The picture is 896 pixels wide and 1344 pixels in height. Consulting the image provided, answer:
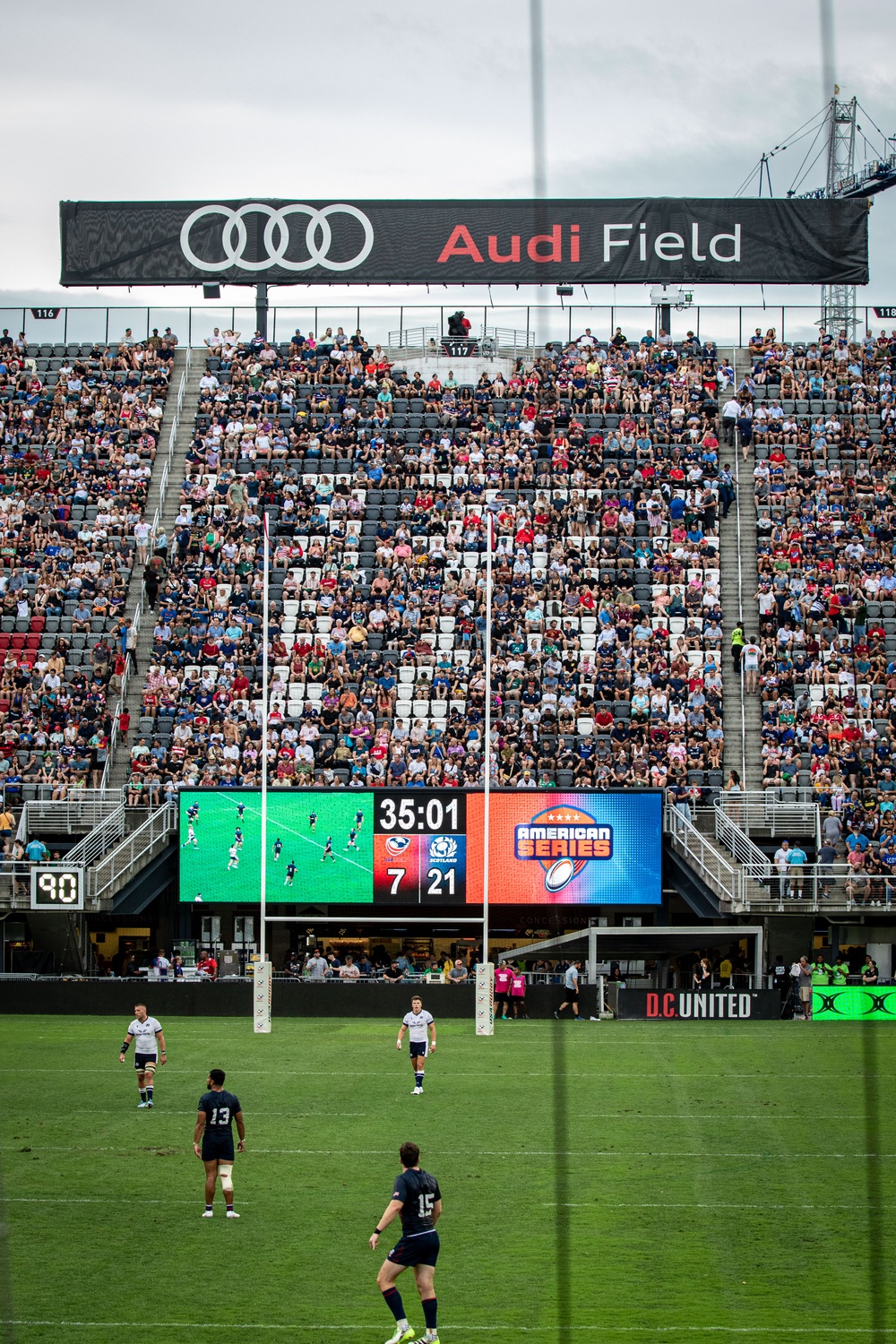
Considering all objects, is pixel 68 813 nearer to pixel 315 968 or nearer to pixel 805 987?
pixel 315 968

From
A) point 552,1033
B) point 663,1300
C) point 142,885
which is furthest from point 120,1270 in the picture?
point 142,885

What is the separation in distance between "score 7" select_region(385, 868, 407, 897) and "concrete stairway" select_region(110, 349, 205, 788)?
25.2ft

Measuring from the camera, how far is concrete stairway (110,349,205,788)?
43688mm

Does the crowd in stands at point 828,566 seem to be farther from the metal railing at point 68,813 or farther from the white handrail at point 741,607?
the metal railing at point 68,813

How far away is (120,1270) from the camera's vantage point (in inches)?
613

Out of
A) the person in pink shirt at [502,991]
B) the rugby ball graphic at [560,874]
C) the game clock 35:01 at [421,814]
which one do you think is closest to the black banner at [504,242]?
the game clock 35:01 at [421,814]

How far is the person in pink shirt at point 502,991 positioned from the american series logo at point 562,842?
373 centimetres

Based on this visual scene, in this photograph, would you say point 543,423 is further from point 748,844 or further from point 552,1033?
point 552,1033

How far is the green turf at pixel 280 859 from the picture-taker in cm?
3981

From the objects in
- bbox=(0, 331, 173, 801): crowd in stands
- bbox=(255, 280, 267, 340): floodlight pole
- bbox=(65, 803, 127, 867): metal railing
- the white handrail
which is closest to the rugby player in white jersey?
bbox=(65, 803, 127, 867): metal railing

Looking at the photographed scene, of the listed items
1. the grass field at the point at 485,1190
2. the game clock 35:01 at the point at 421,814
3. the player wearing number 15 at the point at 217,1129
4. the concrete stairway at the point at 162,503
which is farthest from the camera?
the concrete stairway at the point at 162,503

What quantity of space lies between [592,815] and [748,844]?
12.1 ft

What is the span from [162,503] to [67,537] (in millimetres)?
3194

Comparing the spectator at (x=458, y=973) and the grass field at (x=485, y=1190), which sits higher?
the spectator at (x=458, y=973)
